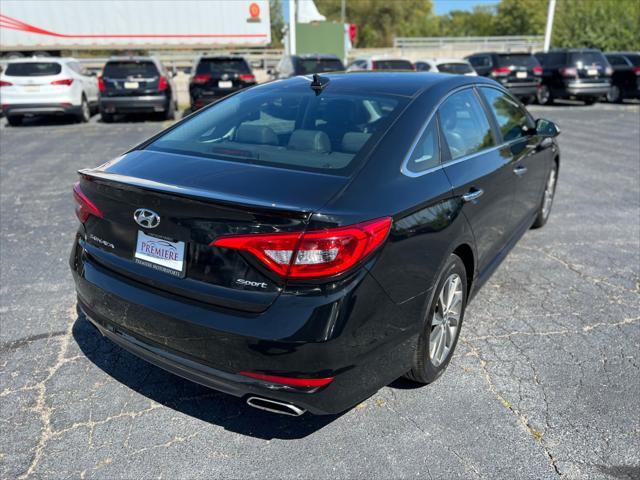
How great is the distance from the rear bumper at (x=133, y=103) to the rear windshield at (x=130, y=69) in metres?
0.56

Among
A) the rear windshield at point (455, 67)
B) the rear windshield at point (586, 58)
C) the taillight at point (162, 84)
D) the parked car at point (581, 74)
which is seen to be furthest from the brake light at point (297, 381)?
the rear windshield at point (586, 58)

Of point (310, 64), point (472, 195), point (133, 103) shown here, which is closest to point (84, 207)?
point (472, 195)

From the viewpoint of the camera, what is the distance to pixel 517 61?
17.0 meters

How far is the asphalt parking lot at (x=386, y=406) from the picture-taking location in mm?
2434

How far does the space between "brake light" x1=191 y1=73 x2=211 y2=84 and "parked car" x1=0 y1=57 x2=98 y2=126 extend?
281 cm

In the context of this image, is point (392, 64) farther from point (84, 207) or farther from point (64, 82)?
point (84, 207)

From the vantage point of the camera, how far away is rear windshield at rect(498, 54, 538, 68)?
16938 mm

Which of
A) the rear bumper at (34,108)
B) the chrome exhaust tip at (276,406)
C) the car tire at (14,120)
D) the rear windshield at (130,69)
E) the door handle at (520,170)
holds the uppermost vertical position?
the rear windshield at (130,69)

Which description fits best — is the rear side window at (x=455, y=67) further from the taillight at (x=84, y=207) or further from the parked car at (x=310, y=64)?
the taillight at (x=84, y=207)

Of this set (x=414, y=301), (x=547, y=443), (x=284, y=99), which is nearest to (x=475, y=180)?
(x=414, y=301)

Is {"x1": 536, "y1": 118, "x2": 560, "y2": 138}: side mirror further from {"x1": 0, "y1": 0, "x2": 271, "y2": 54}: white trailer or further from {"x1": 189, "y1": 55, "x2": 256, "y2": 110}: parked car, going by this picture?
{"x1": 0, "y1": 0, "x2": 271, "y2": 54}: white trailer

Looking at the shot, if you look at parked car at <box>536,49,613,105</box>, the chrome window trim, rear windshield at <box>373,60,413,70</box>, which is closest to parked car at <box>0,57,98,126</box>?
rear windshield at <box>373,60,413,70</box>

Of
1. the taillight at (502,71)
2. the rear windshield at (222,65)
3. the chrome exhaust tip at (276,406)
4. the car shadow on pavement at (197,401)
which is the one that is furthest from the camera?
the taillight at (502,71)

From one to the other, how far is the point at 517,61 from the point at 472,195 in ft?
52.0
